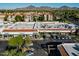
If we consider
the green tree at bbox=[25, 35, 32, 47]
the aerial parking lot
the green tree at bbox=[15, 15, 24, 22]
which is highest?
the green tree at bbox=[15, 15, 24, 22]

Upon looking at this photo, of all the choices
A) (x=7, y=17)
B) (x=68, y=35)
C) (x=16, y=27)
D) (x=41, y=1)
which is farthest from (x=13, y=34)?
(x=68, y=35)

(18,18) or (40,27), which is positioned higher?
(18,18)

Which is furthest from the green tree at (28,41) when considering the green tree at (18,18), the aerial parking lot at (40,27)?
the green tree at (18,18)

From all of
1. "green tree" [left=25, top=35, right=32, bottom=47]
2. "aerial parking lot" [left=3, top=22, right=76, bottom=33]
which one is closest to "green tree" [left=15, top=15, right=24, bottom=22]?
"aerial parking lot" [left=3, top=22, right=76, bottom=33]

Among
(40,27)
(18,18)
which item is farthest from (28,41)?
(18,18)

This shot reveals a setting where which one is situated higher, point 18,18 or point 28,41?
point 18,18

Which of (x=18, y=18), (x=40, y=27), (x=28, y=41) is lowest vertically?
(x=28, y=41)

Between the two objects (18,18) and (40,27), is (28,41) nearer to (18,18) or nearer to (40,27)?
(40,27)

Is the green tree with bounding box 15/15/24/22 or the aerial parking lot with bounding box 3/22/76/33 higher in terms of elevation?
the green tree with bounding box 15/15/24/22

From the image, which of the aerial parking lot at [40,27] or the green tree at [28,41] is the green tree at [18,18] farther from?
the green tree at [28,41]

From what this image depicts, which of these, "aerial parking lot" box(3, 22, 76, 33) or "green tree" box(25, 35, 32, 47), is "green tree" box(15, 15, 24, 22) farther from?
"green tree" box(25, 35, 32, 47)

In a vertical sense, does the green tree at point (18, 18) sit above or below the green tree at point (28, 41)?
above
